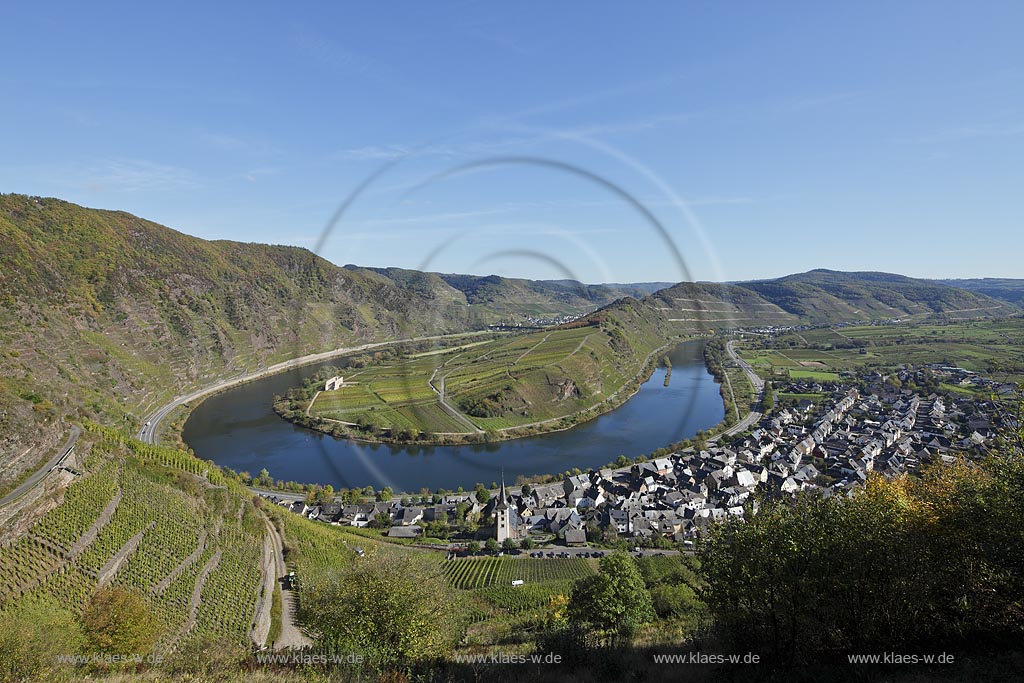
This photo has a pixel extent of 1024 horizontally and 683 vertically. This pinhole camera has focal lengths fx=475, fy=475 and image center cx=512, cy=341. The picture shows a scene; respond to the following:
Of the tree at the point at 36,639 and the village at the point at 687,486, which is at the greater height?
the tree at the point at 36,639

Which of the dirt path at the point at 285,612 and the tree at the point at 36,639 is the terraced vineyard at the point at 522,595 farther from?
the tree at the point at 36,639

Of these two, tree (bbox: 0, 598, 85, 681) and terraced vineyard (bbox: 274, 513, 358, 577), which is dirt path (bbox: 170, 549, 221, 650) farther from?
terraced vineyard (bbox: 274, 513, 358, 577)

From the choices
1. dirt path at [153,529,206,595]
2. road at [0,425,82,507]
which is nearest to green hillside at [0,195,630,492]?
road at [0,425,82,507]

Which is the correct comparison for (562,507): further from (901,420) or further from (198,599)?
(901,420)

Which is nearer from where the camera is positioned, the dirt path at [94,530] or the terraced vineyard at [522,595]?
the dirt path at [94,530]

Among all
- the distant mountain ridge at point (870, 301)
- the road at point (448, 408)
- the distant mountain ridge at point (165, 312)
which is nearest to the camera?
the distant mountain ridge at point (165, 312)

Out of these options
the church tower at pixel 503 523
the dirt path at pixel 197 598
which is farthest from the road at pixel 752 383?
the dirt path at pixel 197 598

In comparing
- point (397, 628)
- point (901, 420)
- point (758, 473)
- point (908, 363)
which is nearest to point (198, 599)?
point (397, 628)
